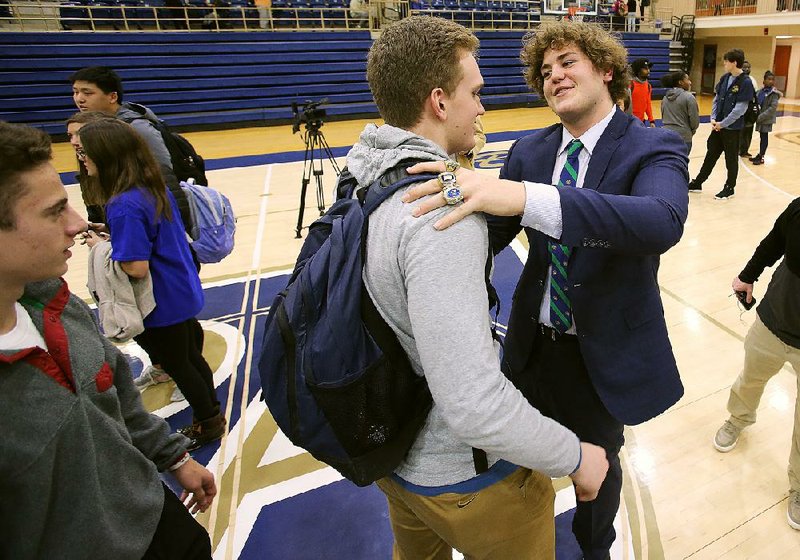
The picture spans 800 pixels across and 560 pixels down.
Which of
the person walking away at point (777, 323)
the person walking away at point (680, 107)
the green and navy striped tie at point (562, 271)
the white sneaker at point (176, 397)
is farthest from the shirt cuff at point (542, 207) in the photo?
the person walking away at point (680, 107)

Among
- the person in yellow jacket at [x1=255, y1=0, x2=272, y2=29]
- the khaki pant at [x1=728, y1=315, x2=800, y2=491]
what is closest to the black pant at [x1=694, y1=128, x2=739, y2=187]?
the khaki pant at [x1=728, y1=315, x2=800, y2=491]

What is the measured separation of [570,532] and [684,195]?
1.64m

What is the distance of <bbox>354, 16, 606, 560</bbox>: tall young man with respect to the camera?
0.94m

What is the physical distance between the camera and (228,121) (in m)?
13.4

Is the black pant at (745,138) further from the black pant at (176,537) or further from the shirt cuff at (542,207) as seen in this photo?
the black pant at (176,537)

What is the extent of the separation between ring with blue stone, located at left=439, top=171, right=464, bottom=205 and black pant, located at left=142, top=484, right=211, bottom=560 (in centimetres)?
117

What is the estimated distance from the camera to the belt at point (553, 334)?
5.64 ft

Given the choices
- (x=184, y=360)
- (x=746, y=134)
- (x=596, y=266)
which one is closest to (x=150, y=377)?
(x=184, y=360)

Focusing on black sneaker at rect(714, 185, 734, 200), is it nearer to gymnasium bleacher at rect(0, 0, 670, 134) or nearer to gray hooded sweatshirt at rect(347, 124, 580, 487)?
gray hooded sweatshirt at rect(347, 124, 580, 487)

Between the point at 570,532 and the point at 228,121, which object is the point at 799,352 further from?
the point at 228,121

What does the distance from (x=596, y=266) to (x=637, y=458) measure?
1651mm

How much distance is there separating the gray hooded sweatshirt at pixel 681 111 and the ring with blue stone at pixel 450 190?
6.85 metres

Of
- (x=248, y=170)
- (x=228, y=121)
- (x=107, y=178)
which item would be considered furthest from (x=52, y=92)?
(x=107, y=178)

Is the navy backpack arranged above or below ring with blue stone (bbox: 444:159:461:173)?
below
